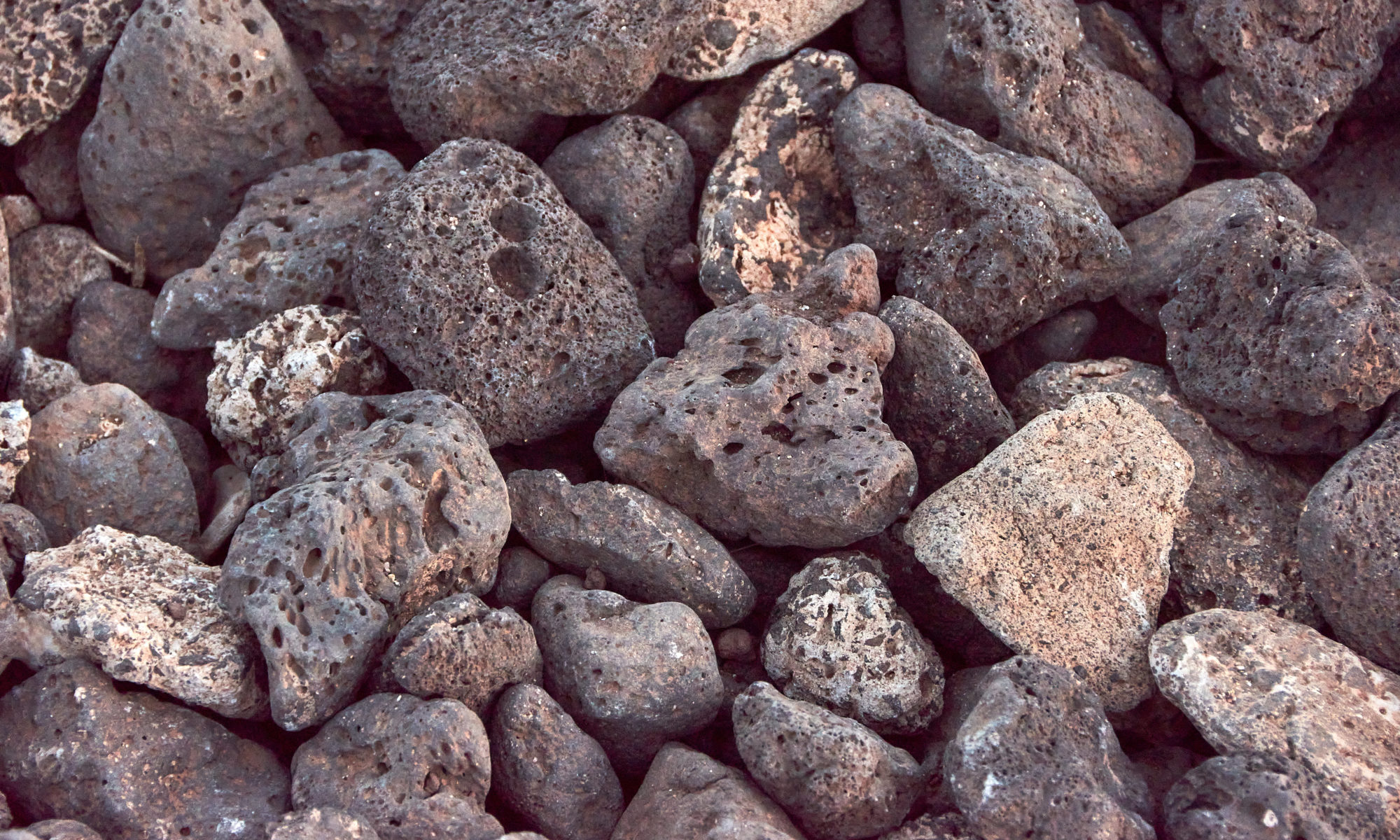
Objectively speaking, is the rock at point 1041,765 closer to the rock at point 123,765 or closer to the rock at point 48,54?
the rock at point 123,765

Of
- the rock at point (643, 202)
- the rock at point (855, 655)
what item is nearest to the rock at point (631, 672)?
the rock at point (855, 655)

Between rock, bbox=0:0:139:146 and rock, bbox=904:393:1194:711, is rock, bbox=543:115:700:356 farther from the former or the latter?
rock, bbox=0:0:139:146

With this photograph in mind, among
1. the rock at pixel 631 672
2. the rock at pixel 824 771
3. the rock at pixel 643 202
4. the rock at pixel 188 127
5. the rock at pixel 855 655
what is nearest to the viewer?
the rock at pixel 824 771

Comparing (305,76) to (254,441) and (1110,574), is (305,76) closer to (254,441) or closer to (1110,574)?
(254,441)

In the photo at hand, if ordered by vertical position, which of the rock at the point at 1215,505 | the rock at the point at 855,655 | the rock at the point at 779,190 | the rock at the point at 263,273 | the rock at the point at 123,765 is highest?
the rock at the point at 779,190

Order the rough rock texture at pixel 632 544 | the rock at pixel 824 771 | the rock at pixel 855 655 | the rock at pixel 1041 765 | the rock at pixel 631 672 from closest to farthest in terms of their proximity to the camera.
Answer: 1. the rock at pixel 1041 765
2. the rock at pixel 824 771
3. the rock at pixel 631 672
4. the rock at pixel 855 655
5. the rough rock texture at pixel 632 544
